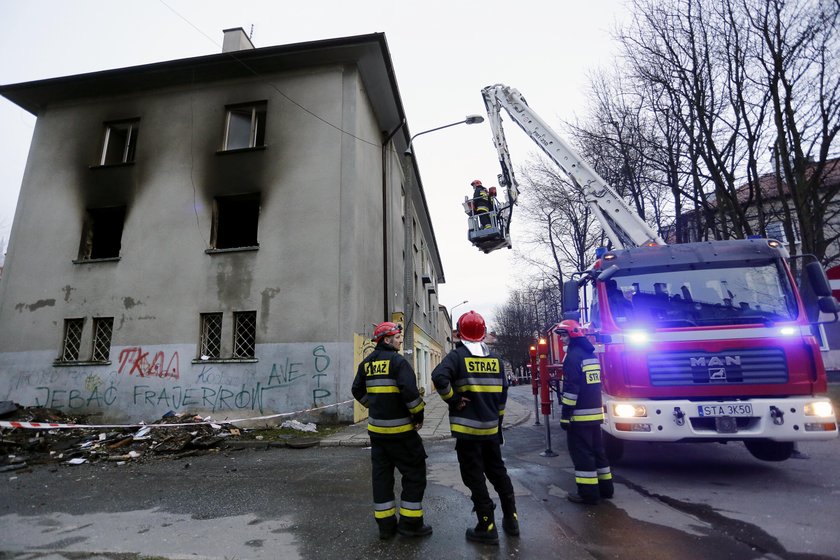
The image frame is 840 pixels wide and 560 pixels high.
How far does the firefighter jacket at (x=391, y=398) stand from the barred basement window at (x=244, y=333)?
7704 mm

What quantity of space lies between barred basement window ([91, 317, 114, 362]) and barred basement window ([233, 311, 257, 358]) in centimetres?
350

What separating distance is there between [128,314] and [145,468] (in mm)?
5869

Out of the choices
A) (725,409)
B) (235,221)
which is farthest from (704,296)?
(235,221)

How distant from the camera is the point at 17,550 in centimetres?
341

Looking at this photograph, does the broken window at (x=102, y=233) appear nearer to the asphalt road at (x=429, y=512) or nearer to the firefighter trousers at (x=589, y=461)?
the asphalt road at (x=429, y=512)

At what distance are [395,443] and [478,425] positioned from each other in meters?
0.72

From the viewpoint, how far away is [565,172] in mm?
8914

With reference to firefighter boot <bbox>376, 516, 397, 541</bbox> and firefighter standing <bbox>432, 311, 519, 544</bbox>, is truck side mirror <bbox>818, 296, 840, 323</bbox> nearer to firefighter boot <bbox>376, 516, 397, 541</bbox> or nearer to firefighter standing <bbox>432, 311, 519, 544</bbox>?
firefighter standing <bbox>432, 311, 519, 544</bbox>

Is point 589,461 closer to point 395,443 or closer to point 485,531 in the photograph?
Answer: point 485,531

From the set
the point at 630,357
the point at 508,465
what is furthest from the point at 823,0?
the point at 508,465

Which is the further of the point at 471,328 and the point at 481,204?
the point at 481,204

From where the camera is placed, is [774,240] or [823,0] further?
[823,0]

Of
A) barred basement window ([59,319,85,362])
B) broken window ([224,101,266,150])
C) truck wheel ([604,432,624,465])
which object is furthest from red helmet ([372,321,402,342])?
barred basement window ([59,319,85,362])

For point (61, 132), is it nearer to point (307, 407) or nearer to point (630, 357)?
point (307, 407)
